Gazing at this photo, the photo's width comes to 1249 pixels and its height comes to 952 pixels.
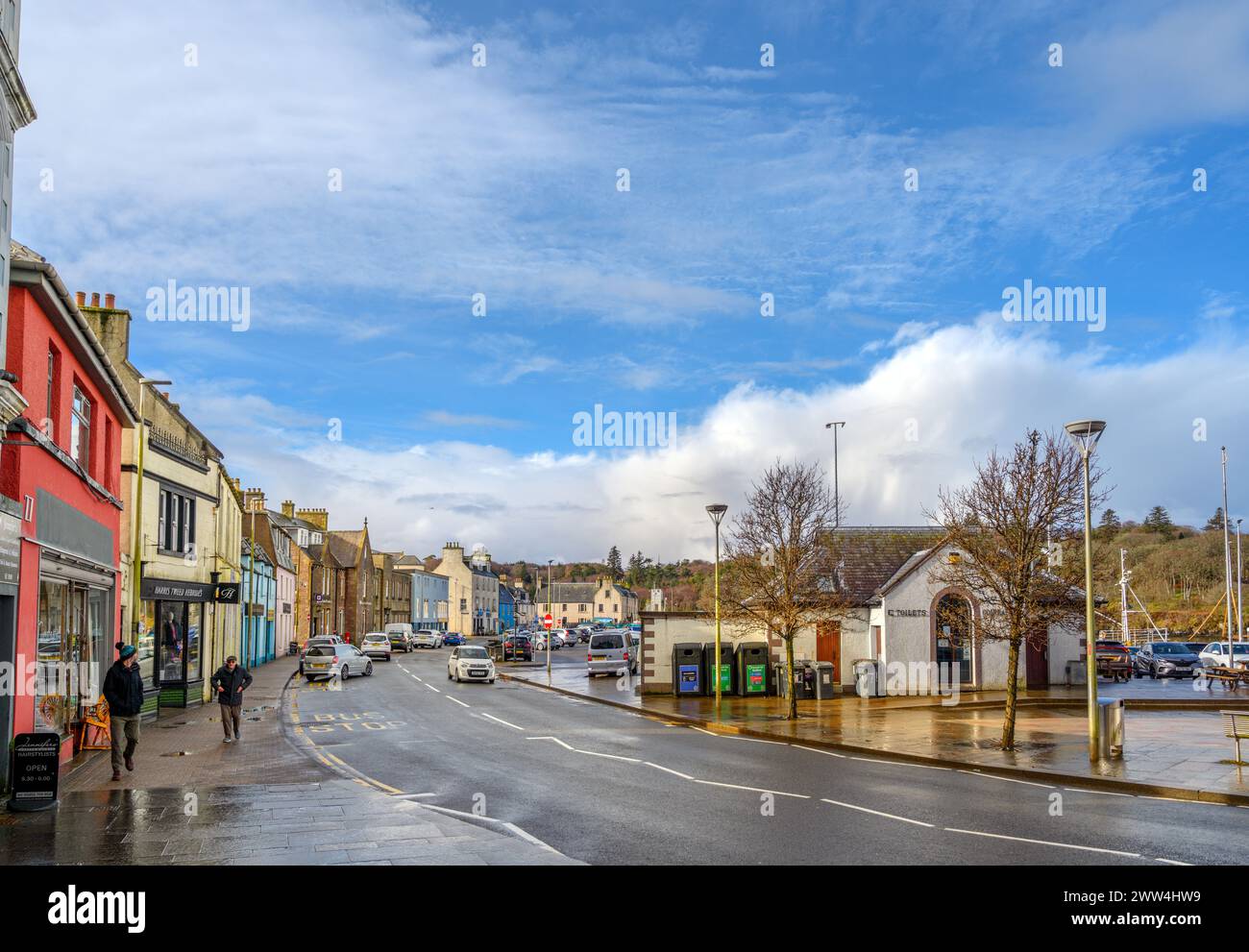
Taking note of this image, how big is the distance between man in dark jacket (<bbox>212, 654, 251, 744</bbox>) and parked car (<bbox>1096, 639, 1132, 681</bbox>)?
109 ft

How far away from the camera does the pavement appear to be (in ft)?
33.4

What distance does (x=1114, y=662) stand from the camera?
40.6 meters

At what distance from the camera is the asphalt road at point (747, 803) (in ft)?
34.9

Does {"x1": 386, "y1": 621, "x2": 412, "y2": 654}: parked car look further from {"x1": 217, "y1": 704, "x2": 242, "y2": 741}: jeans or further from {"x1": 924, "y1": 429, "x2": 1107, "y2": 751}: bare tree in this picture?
{"x1": 924, "y1": 429, "x2": 1107, "y2": 751}: bare tree

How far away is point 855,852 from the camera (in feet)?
34.3

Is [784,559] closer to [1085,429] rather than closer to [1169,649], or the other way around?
[1085,429]

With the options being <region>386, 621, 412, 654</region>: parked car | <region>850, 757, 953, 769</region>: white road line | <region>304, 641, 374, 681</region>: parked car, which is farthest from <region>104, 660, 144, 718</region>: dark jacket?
<region>386, 621, 412, 654</region>: parked car

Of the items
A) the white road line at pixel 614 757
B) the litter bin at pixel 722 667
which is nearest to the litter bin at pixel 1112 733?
the white road line at pixel 614 757

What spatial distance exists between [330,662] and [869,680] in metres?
22.4

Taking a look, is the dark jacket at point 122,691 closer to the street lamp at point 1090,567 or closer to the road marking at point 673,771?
the road marking at point 673,771

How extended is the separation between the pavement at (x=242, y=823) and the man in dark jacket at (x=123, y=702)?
16.8 inches
